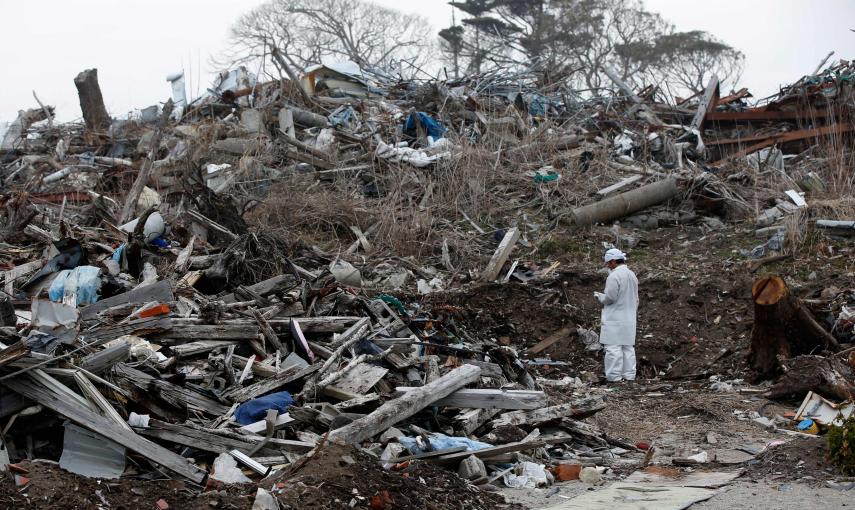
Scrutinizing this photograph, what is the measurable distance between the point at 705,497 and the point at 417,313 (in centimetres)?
515

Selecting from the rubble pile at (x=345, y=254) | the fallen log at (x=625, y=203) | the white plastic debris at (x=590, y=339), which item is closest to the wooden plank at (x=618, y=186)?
the rubble pile at (x=345, y=254)

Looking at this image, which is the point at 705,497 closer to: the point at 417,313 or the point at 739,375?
the point at 739,375

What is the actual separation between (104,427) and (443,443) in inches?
77.2

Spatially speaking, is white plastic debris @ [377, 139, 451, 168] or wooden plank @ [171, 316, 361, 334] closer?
wooden plank @ [171, 316, 361, 334]

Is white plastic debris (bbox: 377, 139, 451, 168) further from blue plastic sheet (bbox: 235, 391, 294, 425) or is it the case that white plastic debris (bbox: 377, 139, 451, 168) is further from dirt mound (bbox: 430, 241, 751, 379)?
blue plastic sheet (bbox: 235, 391, 294, 425)

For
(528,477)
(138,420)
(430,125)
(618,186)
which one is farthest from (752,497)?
(430,125)

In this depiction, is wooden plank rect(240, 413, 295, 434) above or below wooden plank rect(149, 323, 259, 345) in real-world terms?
below

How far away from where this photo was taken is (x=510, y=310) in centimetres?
1070

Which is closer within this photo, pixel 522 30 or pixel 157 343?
pixel 157 343

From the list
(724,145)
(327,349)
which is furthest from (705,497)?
(724,145)

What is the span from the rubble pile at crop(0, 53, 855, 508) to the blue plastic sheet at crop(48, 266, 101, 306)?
0.09ft

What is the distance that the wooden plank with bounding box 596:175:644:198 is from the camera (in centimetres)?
1437

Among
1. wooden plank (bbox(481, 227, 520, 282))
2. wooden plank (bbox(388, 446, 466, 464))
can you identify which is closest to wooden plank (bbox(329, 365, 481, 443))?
wooden plank (bbox(388, 446, 466, 464))

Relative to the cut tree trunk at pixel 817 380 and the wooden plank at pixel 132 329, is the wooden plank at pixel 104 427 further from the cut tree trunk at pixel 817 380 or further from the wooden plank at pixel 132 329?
the cut tree trunk at pixel 817 380
